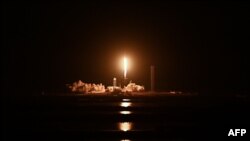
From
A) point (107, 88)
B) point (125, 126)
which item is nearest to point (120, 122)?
point (125, 126)

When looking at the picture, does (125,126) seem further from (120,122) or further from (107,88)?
(107,88)

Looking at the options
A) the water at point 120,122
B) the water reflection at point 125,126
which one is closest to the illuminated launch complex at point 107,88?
the water at point 120,122

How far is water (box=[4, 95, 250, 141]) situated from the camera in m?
21.5

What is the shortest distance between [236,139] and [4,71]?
57903mm

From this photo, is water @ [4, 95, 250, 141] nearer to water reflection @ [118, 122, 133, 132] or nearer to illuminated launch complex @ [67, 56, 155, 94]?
water reflection @ [118, 122, 133, 132]

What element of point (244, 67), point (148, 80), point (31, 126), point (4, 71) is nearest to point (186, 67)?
point (244, 67)

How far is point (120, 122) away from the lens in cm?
2662

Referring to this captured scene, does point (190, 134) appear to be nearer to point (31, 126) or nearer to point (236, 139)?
point (236, 139)

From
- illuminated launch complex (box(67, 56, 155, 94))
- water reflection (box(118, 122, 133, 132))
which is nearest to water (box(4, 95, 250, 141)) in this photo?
water reflection (box(118, 122, 133, 132))

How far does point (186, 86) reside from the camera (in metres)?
63.8

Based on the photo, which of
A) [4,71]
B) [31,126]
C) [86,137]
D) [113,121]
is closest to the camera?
[86,137]

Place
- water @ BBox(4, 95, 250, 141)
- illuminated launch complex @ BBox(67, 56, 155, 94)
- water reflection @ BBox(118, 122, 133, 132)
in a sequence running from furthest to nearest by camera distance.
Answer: illuminated launch complex @ BBox(67, 56, 155, 94)
water reflection @ BBox(118, 122, 133, 132)
water @ BBox(4, 95, 250, 141)

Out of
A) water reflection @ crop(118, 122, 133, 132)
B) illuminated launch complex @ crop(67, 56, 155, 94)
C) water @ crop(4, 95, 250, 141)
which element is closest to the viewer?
water @ crop(4, 95, 250, 141)

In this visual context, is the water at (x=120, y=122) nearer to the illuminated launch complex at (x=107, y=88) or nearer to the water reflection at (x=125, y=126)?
the water reflection at (x=125, y=126)
